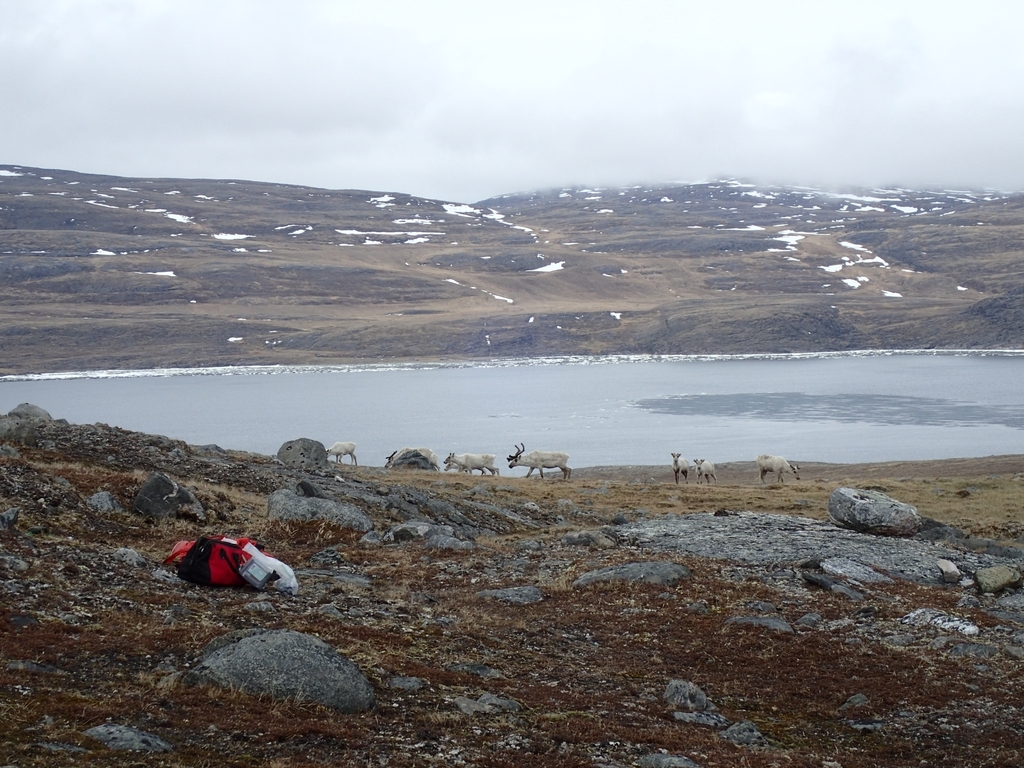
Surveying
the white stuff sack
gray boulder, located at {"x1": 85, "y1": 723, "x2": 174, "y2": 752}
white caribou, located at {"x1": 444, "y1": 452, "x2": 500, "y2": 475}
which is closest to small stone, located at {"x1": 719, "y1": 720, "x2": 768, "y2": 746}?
gray boulder, located at {"x1": 85, "y1": 723, "x2": 174, "y2": 752}

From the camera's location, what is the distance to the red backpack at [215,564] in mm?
12719

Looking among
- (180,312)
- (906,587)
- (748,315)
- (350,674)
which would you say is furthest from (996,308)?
(350,674)

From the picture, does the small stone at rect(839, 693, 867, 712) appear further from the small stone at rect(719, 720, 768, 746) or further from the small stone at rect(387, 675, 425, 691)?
the small stone at rect(387, 675, 425, 691)

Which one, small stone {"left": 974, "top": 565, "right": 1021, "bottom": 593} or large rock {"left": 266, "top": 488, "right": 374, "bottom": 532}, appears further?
large rock {"left": 266, "top": 488, "right": 374, "bottom": 532}

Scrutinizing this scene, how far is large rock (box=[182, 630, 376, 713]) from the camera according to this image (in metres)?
8.56

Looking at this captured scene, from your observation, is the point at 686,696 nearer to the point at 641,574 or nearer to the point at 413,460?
the point at 641,574

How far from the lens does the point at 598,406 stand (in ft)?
308

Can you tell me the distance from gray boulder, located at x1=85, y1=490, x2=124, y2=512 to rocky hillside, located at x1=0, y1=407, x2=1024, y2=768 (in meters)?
0.04

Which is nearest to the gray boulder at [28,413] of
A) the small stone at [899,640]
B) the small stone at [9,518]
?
the small stone at [9,518]

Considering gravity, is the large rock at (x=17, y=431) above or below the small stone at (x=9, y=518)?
below

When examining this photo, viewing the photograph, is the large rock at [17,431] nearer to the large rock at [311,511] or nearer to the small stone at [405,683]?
the large rock at [311,511]

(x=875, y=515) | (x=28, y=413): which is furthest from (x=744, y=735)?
(x=28, y=413)

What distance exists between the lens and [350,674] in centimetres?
888

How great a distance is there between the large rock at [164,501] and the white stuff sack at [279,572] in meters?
5.21
